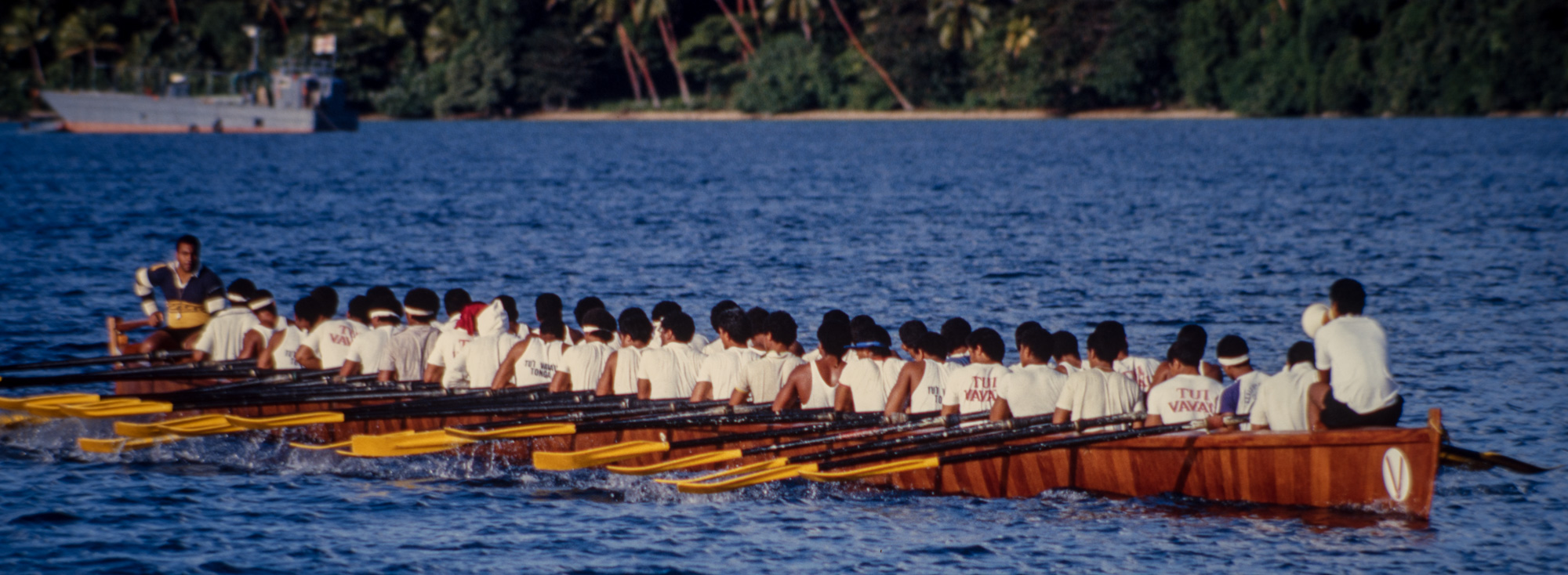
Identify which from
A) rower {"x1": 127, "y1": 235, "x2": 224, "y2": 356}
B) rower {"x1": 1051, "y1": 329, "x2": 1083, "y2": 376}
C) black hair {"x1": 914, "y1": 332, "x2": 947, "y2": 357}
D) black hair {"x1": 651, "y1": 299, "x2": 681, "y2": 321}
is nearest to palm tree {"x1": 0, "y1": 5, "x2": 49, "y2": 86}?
rower {"x1": 127, "y1": 235, "x2": 224, "y2": 356}

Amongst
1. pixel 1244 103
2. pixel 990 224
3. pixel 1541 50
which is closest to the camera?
pixel 990 224

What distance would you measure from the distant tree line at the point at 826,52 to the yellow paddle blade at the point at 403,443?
7833 cm

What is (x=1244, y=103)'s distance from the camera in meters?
93.1

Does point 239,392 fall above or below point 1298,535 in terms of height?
above

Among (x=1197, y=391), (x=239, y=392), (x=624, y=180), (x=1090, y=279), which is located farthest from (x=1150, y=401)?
(x=624, y=180)

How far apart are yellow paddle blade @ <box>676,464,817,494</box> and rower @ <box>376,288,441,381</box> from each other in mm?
4531

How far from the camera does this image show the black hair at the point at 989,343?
13539 mm

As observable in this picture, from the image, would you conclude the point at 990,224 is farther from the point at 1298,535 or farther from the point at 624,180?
the point at 1298,535

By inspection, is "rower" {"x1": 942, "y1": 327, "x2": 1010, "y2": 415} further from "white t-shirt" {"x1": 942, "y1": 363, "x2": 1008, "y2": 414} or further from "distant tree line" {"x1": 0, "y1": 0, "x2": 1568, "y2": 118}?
"distant tree line" {"x1": 0, "y1": 0, "x2": 1568, "y2": 118}

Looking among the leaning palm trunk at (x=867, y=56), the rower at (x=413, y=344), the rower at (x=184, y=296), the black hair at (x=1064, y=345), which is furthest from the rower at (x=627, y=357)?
the leaning palm trunk at (x=867, y=56)

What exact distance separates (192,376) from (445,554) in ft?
18.1

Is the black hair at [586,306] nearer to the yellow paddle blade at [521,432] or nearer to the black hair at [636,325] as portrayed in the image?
the black hair at [636,325]

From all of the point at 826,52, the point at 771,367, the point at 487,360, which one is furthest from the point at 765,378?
the point at 826,52

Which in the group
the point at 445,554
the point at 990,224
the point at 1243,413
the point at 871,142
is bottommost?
the point at 445,554
